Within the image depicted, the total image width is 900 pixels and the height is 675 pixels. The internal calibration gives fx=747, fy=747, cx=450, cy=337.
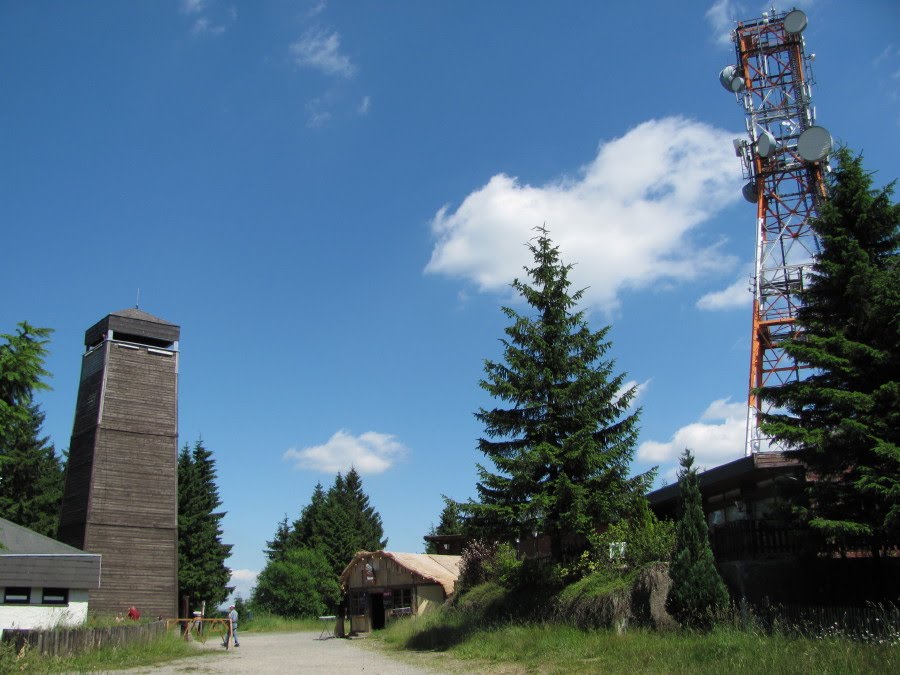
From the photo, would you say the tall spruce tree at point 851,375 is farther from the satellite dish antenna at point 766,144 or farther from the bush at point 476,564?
the satellite dish antenna at point 766,144

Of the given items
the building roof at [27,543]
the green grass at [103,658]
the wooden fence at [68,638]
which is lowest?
the green grass at [103,658]

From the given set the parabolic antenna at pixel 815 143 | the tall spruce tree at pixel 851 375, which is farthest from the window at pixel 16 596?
the parabolic antenna at pixel 815 143

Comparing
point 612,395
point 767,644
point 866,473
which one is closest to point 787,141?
point 612,395

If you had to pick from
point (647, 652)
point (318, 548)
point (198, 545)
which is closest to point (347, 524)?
point (318, 548)

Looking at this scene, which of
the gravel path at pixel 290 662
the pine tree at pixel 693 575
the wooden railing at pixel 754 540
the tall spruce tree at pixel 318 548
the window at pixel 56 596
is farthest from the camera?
the tall spruce tree at pixel 318 548

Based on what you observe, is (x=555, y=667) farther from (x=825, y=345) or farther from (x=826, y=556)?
(x=825, y=345)

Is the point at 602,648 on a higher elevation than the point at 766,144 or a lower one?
lower

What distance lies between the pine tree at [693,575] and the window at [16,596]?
72.7 feet

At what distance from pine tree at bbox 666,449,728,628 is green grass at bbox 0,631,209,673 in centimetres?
1289

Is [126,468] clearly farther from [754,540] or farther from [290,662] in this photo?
[754,540]

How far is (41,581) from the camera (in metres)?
26.1

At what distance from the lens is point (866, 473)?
12633 mm

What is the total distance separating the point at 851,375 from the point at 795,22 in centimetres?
2498

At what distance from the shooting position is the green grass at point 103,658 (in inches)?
669
